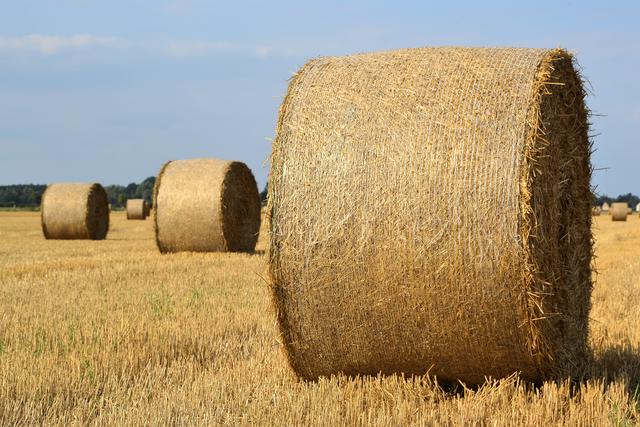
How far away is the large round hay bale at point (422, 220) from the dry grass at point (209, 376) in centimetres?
25

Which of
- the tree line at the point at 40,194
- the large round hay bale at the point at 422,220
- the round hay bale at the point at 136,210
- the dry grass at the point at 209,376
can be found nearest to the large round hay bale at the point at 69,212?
the dry grass at the point at 209,376

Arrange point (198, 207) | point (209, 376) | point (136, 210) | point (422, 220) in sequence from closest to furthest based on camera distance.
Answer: point (422, 220), point (209, 376), point (198, 207), point (136, 210)

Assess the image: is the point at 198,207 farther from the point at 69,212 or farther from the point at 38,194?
the point at 38,194

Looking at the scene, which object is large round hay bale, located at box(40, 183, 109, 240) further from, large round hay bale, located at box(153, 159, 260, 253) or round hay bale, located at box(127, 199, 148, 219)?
round hay bale, located at box(127, 199, 148, 219)

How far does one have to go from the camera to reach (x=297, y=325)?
509cm

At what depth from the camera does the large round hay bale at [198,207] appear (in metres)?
14.4

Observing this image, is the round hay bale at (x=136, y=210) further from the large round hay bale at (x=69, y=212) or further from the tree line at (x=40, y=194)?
the tree line at (x=40, y=194)

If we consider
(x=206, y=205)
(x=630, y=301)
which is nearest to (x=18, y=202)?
(x=206, y=205)

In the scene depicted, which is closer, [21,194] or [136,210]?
[136,210]

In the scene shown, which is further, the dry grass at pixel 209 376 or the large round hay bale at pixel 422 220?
the large round hay bale at pixel 422 220

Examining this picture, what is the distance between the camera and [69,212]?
70.4 ft

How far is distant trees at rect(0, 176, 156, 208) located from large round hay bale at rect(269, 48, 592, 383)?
67.1 m

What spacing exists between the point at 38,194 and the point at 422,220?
3006 inches

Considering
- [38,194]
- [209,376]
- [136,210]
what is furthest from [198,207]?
[38,194]
